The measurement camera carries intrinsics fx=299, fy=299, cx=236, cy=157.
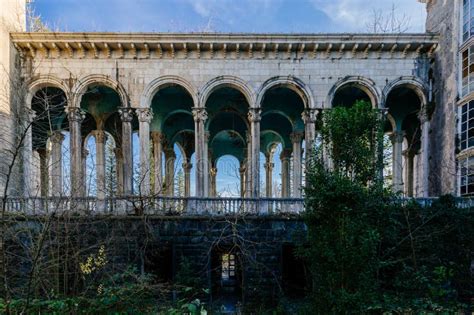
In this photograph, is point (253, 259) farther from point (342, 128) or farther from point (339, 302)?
point (342, 128)

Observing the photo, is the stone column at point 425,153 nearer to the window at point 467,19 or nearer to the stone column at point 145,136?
the window at point 467,19

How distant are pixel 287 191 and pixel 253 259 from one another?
9119 millimetres

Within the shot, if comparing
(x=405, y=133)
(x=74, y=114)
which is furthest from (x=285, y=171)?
(x=74, y=114)

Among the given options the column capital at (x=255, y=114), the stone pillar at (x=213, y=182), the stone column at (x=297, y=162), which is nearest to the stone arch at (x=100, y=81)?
the column capital at (x=255, y=114)

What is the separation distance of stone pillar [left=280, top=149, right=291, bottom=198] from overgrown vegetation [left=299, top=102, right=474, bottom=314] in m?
9.35

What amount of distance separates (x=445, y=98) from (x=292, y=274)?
1080 centimetres

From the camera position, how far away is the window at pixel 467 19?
1281cm

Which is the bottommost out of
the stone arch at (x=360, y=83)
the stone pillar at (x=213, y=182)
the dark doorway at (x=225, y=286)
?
the dark doorway at (x=225, y=286)

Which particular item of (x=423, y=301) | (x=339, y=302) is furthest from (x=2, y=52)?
(x=423, y=301)

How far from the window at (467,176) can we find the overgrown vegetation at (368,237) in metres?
2.48

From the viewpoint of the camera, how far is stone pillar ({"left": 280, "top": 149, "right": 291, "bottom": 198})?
20.2 m

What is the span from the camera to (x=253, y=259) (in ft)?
37.7

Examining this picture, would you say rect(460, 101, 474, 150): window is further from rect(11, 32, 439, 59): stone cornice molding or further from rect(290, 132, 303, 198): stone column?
rect(290, 132, 303, 198): stone column

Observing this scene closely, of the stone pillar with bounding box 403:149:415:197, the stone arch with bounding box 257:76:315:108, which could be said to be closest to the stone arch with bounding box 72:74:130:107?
the stone arch with bounding box 257:76:315:108
